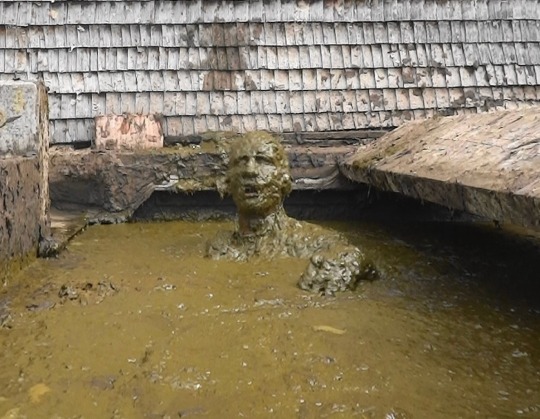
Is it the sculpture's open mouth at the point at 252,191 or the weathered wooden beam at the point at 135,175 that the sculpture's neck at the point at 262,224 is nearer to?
the sculpture's open mouth at the point at 252,191

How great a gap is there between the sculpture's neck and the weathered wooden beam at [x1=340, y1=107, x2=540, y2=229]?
0.85 metres

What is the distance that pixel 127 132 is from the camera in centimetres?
568

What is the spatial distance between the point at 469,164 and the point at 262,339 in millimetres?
1583

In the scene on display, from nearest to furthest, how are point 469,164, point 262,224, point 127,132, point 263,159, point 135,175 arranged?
1. point 469,164
2. point 263,159
3. point 262,224
4. point 135,175
5. point 127,132

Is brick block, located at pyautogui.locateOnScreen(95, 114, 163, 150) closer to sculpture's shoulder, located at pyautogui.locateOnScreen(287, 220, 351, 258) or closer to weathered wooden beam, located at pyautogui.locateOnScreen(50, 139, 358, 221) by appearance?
weathered wooden beam, located at pyautogui.locateOnScreen(50, 139, 358, 221)

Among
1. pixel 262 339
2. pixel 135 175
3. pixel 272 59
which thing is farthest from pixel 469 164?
pixel 272 59

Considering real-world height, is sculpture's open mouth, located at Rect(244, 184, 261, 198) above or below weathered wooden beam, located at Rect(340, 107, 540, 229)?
below

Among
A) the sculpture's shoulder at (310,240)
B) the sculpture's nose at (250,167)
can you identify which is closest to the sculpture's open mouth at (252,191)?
the sculpture's nose at (250,167)

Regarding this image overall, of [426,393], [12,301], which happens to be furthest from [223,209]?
[426,393]

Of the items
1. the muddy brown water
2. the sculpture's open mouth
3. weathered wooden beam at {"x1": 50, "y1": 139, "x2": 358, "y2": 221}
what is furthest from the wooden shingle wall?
the muddy brown water

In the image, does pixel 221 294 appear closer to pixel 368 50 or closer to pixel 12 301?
pixel 12 301

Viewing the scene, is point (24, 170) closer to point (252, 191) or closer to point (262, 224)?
point (252, 191)

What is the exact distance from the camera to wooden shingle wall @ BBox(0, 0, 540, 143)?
5.94m

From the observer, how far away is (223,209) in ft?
19.1
